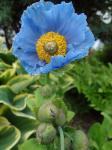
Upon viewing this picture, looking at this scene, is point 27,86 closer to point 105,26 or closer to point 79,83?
point 79,83

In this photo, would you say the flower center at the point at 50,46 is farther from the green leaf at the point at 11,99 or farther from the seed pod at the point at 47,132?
the green leaf at the point at 11,99

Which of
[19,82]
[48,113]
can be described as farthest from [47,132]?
[19,82]

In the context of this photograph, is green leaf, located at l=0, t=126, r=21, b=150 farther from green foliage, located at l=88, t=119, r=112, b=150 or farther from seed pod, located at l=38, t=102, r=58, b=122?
seed pod, located at l=38, t=102, r=58, b=122

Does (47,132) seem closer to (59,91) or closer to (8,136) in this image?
(59,91)

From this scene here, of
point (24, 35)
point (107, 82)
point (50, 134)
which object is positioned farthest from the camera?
A: point (107, 82)

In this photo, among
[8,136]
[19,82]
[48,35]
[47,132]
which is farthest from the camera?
[19,82]

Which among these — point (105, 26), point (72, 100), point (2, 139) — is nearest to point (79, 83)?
point (72, 100)

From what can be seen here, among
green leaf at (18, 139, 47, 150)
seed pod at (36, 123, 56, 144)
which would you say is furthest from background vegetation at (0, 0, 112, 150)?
seed pod at (36, 123, 56, 144)
